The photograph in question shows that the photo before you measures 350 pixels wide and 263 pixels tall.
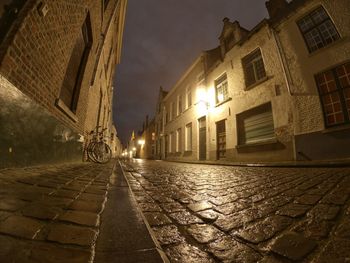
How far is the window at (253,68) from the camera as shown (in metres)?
8.83

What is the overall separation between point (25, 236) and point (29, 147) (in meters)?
2.91

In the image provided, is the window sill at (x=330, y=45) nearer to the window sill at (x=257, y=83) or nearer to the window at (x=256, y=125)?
the window sill at (x=257, y=83)

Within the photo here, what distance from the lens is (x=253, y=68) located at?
360 inches

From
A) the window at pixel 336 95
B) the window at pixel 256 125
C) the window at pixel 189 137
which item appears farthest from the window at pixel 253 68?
the window at pixel 189 137

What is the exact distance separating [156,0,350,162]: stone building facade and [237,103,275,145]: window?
3 centimetres

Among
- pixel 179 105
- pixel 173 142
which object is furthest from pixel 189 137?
pixel 179 105

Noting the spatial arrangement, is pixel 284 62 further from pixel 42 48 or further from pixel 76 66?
pixel 42 48

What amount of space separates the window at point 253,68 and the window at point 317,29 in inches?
75.8

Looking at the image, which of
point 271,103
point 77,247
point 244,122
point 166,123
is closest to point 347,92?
point 271,103

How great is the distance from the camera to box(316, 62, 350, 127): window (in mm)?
6062

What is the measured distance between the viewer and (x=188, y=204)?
59.7 inches

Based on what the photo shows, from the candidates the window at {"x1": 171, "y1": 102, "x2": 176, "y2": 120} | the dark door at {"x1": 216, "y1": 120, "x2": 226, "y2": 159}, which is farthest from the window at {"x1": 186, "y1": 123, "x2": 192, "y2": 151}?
the dark door at {"x1": 216, "y1": 120, "x2": 226, "y2": 159}

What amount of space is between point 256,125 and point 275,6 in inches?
234

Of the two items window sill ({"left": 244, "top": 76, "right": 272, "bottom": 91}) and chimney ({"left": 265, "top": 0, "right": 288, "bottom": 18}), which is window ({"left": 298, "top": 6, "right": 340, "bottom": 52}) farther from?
window sill ({"left": 244, "top": 76, "right": 272, "bottom": 91})
